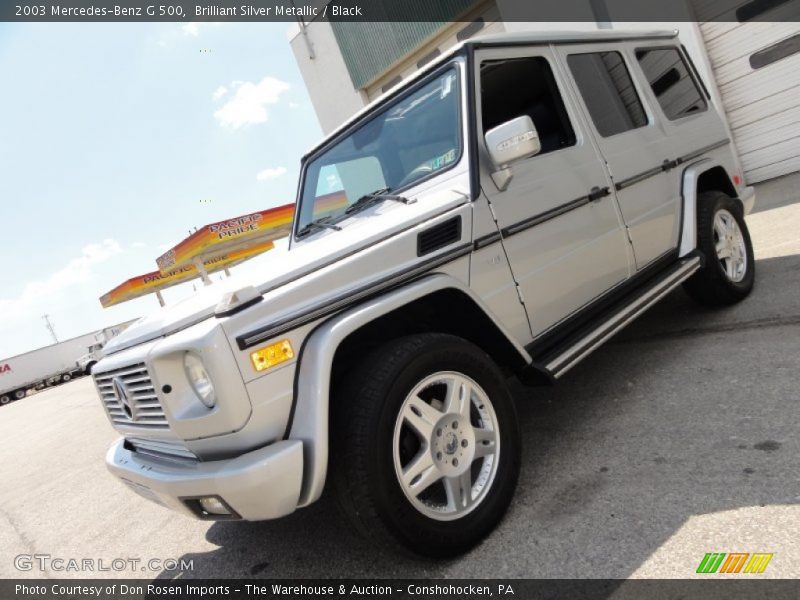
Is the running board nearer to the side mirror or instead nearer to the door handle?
the door handle

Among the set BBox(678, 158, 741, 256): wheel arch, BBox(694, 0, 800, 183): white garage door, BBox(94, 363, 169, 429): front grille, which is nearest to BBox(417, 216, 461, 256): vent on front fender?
BBox(94, 363, 169, 429): front grille

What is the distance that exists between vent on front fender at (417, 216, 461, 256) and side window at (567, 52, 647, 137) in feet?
5.03

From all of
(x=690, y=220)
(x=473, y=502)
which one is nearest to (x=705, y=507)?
(x=473, y=502)

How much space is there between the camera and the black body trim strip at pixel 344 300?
202 cm

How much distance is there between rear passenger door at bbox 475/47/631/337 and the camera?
2.84m

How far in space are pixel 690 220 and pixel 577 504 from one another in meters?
2.50

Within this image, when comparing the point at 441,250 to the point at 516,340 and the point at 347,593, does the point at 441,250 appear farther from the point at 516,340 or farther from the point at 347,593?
the point at 347,593

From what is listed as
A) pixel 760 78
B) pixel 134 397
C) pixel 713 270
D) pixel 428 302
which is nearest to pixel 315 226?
pixel 428 302

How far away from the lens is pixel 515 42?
3.19 m

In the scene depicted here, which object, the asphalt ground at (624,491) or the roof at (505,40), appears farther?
the roof at (505,40)

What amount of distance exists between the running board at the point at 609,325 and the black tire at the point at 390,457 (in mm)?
476

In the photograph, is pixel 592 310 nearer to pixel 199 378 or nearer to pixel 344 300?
pixel 344 300

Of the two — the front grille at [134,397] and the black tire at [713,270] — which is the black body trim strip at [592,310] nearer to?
the black tire at [713,270]

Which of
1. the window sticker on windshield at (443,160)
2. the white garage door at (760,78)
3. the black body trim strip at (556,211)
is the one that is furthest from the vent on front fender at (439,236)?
the white garage door at (760,78)
